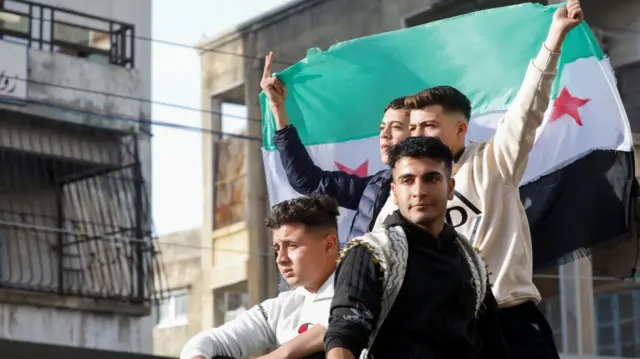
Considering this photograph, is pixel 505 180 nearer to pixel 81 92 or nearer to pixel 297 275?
pixel 297 275

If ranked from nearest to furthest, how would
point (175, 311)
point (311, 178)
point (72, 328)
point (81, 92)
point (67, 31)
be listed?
1. point (311, 178)
2. point (72, 328)
3. point (81, 92)
4. point (67, 31)
5. point (175, 311)

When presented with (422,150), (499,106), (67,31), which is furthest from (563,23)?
(67,31)

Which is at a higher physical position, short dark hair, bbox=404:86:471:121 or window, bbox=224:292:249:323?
short dark hair, bbox=404:86:471:121

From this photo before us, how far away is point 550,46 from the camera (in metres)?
6.21

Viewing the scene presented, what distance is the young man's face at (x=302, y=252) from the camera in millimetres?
6039

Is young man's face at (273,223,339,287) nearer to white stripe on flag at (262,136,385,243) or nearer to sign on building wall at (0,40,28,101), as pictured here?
white stripe on flag at (262,136,385,243)

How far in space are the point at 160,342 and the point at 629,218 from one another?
70.1 feet

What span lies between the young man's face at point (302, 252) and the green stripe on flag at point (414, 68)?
1786 mm

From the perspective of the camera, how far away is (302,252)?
19.8 feet

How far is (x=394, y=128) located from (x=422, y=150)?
1021mm

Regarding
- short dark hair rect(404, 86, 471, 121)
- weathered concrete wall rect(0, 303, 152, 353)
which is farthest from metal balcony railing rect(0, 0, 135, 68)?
short dark hair rect(404, 86, 471, 121)

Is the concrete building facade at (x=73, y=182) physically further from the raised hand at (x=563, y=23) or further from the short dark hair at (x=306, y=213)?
the raised hand at (x=563, y=23)

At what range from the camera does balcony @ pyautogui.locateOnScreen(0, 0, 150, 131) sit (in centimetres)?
1888

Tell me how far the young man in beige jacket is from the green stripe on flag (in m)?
1.47
